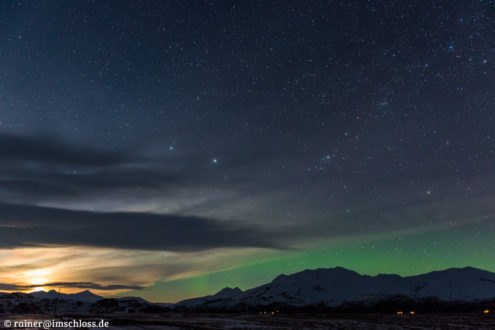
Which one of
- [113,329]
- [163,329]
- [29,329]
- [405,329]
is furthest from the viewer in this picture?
[405,329]

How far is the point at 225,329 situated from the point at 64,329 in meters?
28.1

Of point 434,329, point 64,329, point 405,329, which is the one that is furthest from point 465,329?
point 64,329

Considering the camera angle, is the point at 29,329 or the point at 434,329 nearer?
the point at 29,329

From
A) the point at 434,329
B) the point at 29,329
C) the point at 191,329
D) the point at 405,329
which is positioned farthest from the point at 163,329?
the point at 434,329

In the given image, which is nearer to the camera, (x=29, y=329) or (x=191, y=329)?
(x=29, y=329)

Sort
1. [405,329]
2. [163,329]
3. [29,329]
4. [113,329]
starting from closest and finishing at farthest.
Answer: [29,329] < [113,329] < [163,329] < [405,329]

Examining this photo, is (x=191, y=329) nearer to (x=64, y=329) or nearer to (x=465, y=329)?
(x=64, y=329)

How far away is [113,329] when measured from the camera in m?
61.5

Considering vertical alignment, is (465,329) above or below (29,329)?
below

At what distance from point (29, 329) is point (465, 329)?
246 feet

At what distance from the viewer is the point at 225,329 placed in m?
72.8

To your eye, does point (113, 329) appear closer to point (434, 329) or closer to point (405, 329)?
point (405, 329)

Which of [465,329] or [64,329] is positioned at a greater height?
[64,329]

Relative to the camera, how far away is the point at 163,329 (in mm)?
67375
